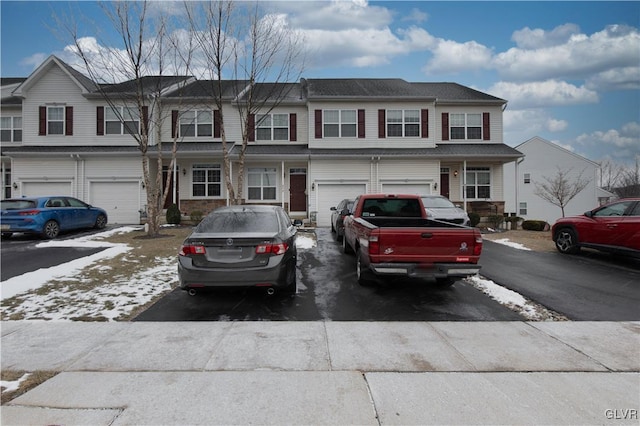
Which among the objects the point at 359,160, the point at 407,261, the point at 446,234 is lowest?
the point at 407,261

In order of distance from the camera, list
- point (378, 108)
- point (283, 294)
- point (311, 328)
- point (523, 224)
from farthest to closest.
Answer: point (378, 108) → point (523, 224) → point (283, 294) → point (311, 328)

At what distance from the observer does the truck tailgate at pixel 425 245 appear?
5586 mm

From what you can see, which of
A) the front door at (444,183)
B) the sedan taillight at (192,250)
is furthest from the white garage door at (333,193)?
the sedan taillight at (192,250)

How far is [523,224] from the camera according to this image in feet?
57.1

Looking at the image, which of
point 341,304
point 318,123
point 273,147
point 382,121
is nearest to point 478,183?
point 382,121

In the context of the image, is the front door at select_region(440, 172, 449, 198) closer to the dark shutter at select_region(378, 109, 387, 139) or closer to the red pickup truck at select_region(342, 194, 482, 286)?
the dark shutter at select_region(378, 109, 387, 139)

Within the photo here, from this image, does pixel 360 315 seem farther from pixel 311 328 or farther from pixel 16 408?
pixel 16 408

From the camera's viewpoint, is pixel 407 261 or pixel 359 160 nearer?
pixel 407 261

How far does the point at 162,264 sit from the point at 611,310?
892 centimetres

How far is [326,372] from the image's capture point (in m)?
3.51

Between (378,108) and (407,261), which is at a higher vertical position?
(378,108)

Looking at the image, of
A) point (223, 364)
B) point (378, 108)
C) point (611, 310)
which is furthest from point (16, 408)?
point (378, 108)

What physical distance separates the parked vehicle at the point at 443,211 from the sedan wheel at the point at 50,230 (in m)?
12.8

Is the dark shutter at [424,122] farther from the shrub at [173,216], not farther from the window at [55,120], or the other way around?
the window at [55,120]
